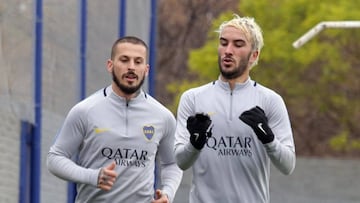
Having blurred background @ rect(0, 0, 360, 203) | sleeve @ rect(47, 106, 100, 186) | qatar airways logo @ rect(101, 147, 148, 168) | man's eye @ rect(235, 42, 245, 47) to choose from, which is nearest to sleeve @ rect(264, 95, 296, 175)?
man's eye @ rect(235, 42, 245, 47)

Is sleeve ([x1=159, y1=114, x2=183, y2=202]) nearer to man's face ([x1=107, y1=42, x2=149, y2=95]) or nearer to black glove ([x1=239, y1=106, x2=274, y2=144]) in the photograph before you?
man's face ([x1=107, y1=42, x2=149, y2=95])

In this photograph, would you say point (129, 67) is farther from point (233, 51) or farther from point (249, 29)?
point (249, 29)

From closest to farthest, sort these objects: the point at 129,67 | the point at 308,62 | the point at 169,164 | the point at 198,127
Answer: the point at 198,127
the point at 129,67
the point at 169,164
the point at 308,62

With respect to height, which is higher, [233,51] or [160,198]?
[233,51]

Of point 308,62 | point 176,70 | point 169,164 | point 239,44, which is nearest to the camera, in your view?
point 239,44

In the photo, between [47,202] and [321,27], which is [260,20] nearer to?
[321,27]

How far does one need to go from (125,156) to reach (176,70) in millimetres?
35177

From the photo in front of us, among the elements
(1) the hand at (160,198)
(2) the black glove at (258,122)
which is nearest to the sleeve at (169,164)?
(1) the hand at (160,198)

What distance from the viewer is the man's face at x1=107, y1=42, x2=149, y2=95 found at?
29.2 ft

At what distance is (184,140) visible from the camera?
861cm

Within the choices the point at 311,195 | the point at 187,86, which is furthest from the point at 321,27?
the point at 187,86

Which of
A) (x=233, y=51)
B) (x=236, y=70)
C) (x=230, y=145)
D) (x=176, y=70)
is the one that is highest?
(x=176, y=70)

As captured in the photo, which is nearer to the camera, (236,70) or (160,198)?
(236,70)

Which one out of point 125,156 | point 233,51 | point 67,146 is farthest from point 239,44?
point 67,146
